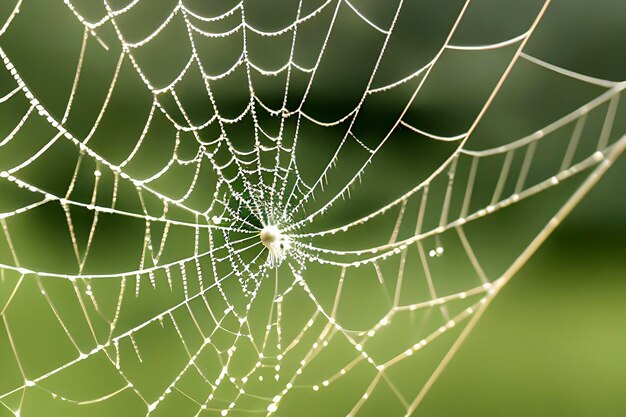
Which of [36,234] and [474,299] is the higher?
[36,234]

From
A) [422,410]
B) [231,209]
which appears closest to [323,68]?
[231,209]

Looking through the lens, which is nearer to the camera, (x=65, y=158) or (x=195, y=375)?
(x=65, y=158)

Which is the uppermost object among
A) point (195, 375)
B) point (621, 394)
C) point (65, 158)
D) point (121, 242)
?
point (65, 158)

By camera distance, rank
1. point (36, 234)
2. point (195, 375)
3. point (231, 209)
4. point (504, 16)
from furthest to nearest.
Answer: point (195, 375)
point (36, 234)
point (504, 16)
point (231, 209)

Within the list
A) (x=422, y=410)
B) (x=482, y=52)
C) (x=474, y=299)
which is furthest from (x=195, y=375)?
(x=482, y=52)

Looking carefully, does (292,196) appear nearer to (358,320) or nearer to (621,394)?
(358,320)

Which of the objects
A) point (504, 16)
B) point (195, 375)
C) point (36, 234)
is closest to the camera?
point (504, 16)
